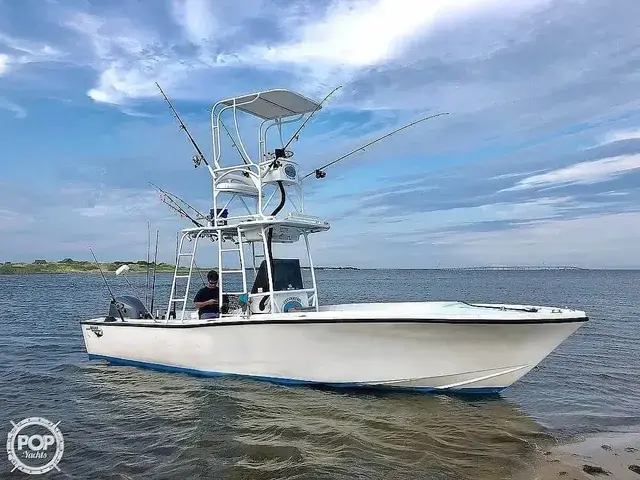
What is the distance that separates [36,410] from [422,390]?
6.57 m

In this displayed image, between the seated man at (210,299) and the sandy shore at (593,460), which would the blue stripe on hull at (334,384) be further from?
the sandy shore at (593,460)

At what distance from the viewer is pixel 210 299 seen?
10617mm

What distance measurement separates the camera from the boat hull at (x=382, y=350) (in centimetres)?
809

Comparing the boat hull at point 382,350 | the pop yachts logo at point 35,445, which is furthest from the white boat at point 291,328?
the pop yachts logo at point 35,445

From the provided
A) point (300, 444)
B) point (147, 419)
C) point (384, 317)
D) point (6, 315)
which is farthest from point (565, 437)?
point (6, 315)

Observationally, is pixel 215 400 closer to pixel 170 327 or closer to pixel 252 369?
pixel 252 369

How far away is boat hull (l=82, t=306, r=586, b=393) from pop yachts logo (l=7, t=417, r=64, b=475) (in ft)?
9.19

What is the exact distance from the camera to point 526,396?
32.5ft

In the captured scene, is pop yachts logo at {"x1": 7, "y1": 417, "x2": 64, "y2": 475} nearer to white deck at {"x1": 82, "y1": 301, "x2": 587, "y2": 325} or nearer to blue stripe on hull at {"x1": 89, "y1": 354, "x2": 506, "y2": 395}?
blue stripe on hull at {"x1": 89, "y1": 354, "x2": 506, "y2": 395}

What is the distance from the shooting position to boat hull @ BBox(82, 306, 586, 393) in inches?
319

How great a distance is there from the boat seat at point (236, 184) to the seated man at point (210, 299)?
1.68 m

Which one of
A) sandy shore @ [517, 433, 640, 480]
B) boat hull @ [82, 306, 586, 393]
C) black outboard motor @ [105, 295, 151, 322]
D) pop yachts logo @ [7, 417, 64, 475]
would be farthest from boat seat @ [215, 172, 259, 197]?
sandy shore @ [517, 433, 640, 480]

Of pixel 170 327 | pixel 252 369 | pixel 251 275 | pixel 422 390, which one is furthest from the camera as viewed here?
pixel 251 275

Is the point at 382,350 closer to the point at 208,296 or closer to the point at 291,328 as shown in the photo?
the point at 291,328
